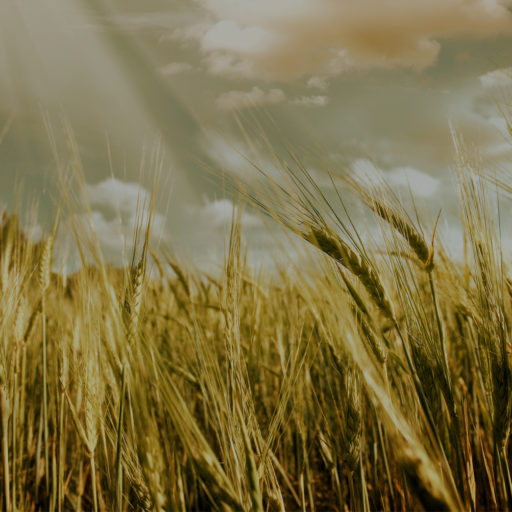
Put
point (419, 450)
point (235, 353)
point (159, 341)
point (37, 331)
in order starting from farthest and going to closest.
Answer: point (37, 331) < point (159, 341) < point (235, 353) < point (419, 450)

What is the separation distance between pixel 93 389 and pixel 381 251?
863mm

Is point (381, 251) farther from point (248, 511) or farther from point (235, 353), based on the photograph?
point (248, 511)

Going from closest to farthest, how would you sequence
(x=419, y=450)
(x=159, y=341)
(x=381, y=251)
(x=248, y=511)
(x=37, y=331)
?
(x=419, y=450)
(x=248, y=511)
(x=381, y=251)
(x=159, y=341)
(x=37, y=331)

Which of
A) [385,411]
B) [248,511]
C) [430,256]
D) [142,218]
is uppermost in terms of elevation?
[142,218]

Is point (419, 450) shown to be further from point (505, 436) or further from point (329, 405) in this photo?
point (329, 405)

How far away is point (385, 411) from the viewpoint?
67 centimetres

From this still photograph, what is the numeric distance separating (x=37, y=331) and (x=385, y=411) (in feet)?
7.85

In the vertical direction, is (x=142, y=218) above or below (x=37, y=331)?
below

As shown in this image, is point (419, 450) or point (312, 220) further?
point (312, 220)

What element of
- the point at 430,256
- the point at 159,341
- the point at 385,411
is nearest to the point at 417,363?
the point at 430,256

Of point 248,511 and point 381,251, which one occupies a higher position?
point 381,251

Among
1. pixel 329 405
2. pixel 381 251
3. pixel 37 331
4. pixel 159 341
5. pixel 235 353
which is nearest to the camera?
pixel 235 353

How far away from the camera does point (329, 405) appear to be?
71.7 inches

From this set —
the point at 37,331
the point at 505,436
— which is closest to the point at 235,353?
the point at 505,436
